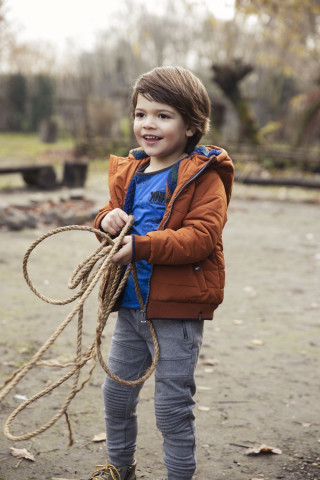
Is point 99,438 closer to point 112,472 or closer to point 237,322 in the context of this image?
point 112,472

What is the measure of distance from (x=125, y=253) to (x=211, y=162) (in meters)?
0.45

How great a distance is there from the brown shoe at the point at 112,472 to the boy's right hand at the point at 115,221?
938 mm

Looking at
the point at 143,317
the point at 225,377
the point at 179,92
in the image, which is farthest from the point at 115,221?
the point at 225,377

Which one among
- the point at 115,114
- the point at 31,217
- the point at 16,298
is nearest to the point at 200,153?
the point at 16,298

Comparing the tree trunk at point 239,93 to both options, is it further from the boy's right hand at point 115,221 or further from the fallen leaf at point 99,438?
the boy's right hand at point 115,221

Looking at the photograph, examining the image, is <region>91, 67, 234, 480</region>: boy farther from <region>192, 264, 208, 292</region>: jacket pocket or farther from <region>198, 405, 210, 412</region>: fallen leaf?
<region>198, 405, 210, 412</region>: fallen leaf

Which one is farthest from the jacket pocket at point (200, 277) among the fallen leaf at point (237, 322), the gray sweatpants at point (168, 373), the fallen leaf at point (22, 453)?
the fallen leaf at point (237, 322)

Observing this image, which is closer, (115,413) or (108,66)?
(115,413)

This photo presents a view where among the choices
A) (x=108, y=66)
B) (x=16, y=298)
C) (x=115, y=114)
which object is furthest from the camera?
(x=108, y=66)

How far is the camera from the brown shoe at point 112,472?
2324mm

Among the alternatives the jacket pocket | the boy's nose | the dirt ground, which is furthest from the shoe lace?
the boy's nose

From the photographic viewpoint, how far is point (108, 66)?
3403 centimetres

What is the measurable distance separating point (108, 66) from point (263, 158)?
20.7 meters

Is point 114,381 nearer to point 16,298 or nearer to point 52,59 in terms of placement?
point 16,298
